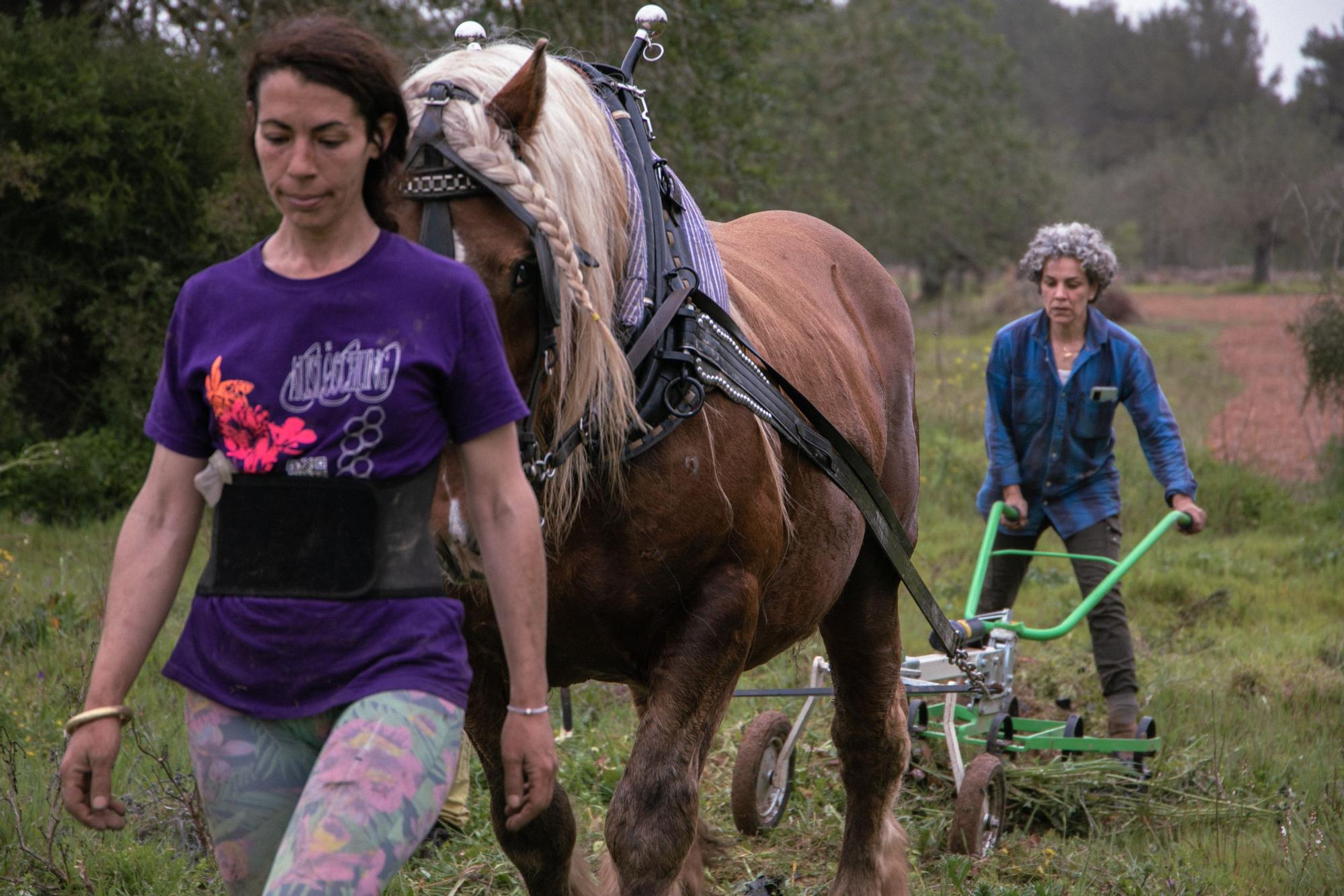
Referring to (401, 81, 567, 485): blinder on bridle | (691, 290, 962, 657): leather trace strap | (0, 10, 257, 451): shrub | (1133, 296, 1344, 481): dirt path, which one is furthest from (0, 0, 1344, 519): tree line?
(1133, 296, 1344, 481): dirt path

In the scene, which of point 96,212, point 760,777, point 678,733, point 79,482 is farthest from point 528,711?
point 96,212

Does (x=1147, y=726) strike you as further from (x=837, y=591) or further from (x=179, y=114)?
(x=179, y=114)

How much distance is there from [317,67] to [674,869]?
5.48 ft

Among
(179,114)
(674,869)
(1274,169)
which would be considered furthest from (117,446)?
(1274,169)

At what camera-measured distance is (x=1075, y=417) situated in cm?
528

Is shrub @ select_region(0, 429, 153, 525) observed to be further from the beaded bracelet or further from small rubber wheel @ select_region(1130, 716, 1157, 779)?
the beaded bracelet

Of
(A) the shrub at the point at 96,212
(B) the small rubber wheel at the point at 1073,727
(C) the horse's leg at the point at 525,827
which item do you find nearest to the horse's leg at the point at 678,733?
(C) the horse's leg at the point at 525,827

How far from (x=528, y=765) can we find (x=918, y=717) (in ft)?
10.1

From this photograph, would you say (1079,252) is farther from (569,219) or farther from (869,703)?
(569,219)

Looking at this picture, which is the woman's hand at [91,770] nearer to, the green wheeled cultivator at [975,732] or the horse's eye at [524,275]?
the horse's eye at [524,275]

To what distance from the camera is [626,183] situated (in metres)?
2.70

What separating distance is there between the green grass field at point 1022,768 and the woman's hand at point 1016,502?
81cm

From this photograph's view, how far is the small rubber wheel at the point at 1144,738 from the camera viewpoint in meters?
4.64

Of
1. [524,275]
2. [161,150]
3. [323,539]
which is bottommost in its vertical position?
[323,539]
